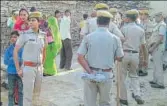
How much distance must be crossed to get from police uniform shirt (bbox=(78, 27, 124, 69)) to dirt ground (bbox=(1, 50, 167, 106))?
207 cm

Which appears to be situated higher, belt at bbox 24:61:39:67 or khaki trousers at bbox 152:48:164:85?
belt at bbox 24:61:39:67

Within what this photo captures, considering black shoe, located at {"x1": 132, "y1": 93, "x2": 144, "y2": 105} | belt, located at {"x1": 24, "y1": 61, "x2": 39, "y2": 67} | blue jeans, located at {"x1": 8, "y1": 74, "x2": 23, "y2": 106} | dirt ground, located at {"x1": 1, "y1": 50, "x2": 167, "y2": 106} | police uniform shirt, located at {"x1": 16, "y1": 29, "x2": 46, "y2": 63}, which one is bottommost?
dirt ground, located at {"x1": 1, "y1": 50, "x2": 167, "y2": 106}

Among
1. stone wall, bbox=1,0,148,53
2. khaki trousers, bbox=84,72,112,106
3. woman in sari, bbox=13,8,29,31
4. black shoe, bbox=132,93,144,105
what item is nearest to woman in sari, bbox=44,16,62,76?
woman in sari, bbox=13,8,29,31

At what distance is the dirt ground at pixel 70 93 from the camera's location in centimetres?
719

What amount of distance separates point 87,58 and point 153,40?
3.15m

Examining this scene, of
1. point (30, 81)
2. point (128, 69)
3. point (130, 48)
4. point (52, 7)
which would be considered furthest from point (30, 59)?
point (52, 7)

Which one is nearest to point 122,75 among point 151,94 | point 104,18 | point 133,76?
point 133,76

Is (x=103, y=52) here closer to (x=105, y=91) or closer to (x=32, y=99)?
(x=105, y=91)

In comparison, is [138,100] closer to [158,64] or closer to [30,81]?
[158,64]

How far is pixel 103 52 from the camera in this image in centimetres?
512

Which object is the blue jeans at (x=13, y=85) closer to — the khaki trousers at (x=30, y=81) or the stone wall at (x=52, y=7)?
the khaki trousers at (x=30, y=81)

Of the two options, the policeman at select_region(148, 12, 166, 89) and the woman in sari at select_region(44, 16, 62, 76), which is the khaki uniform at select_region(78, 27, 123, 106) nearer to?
the policeman at select_region(148, 12, 166, 89)

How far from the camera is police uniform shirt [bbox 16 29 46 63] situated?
18.9 ft

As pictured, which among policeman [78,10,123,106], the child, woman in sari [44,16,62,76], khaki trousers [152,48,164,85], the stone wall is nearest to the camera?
policeman [78,10,123,106]
